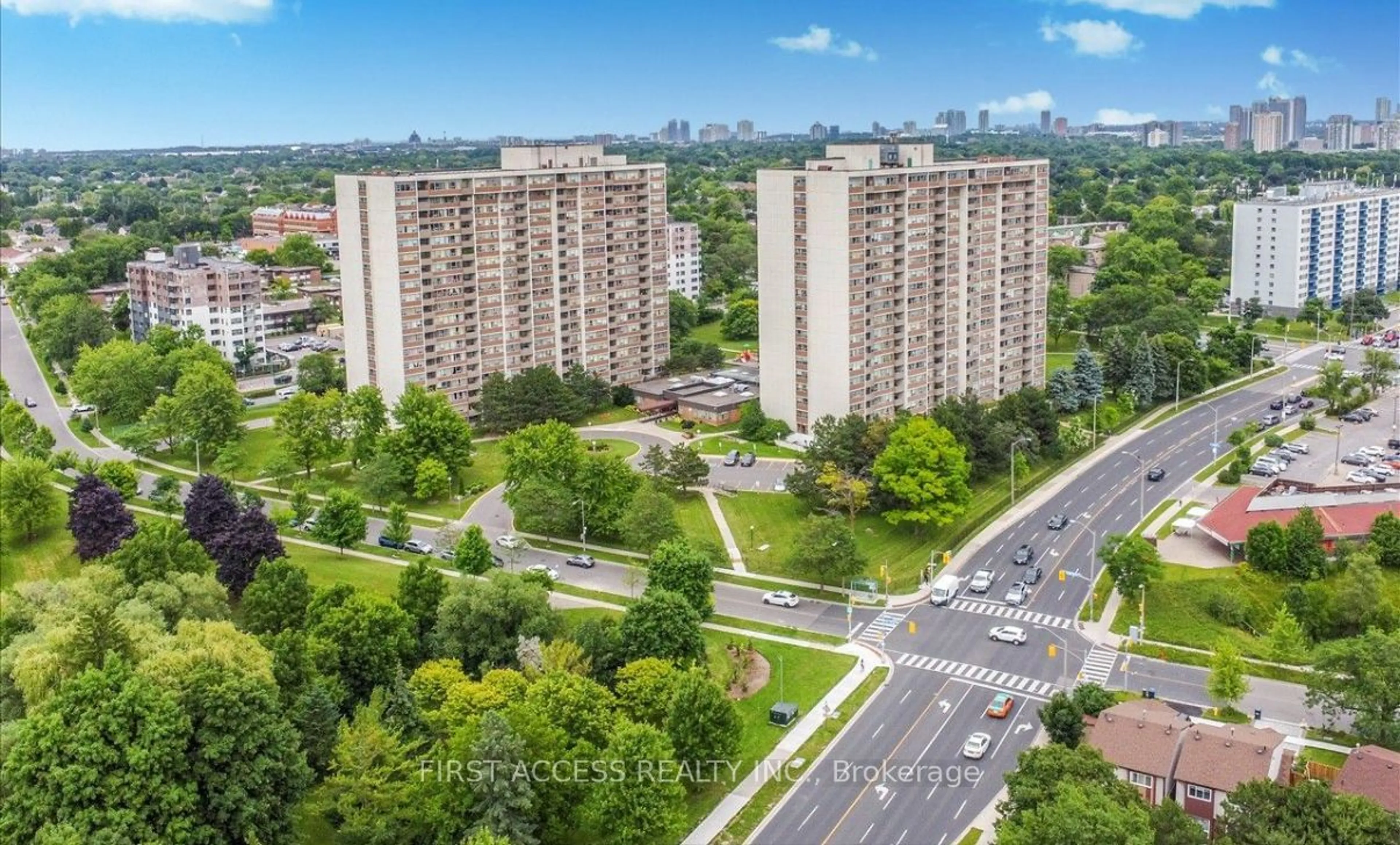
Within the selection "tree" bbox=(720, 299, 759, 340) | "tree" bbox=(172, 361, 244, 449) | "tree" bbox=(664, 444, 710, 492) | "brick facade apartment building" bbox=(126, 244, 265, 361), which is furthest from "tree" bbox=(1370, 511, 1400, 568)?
"brick facade apartment building" bbox=(126, 244, 265, 361)

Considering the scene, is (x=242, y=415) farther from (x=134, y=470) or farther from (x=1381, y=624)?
(x=1381, y=624)

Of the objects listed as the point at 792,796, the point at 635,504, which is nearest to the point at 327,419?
the point at 635,504

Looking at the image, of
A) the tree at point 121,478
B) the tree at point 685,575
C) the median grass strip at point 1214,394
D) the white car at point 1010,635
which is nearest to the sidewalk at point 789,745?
the tree at point 685,575

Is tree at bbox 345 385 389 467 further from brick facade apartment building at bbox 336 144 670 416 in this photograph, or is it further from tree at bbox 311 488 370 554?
tree at bbox 311 488 370 554

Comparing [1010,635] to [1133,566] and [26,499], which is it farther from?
[26,499]

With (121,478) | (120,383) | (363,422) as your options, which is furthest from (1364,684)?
(120,383)

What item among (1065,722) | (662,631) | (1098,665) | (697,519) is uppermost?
(662,631)

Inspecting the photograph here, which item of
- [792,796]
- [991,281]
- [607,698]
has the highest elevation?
[991,281]
